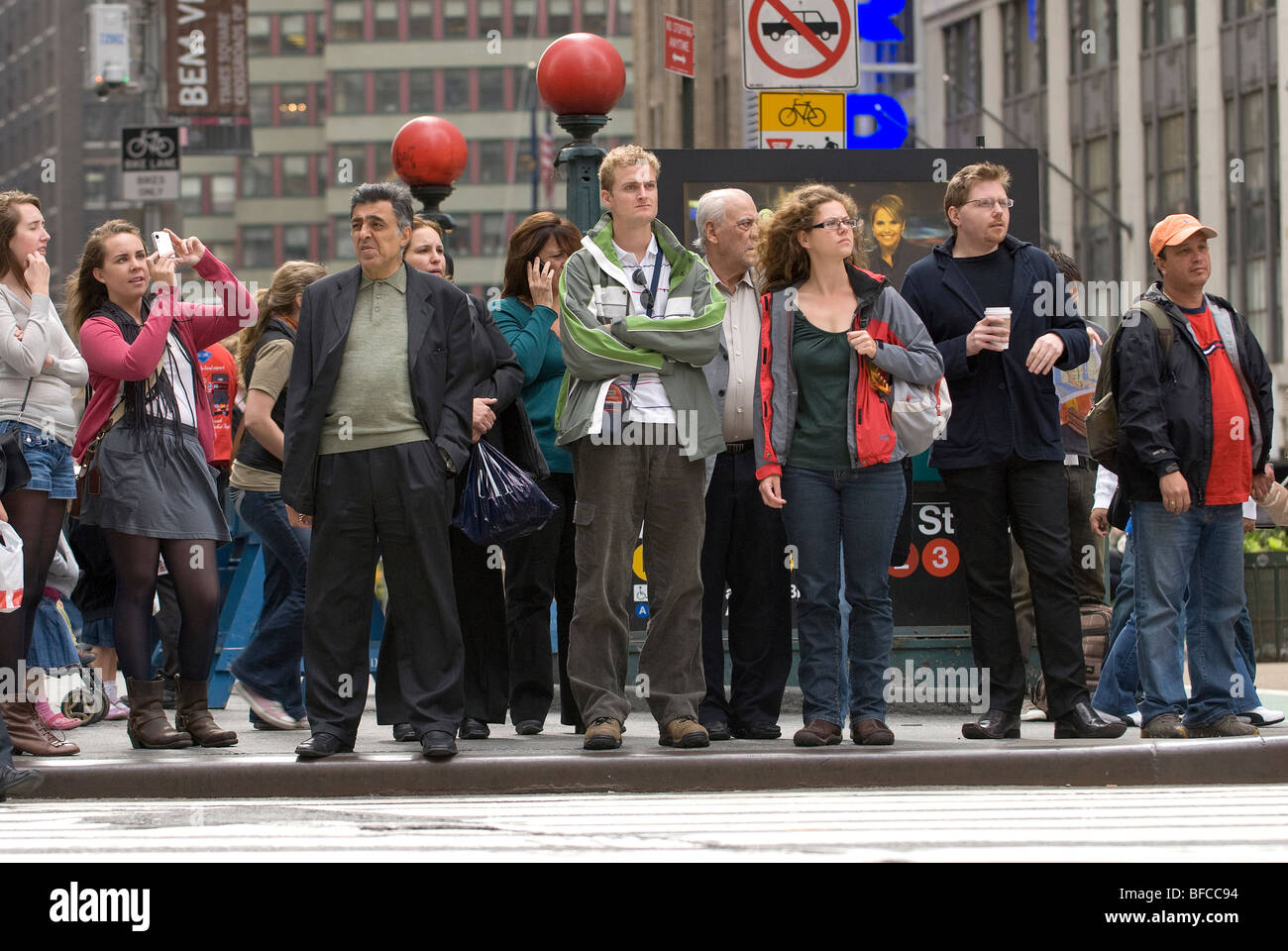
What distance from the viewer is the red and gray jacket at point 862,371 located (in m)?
7.96

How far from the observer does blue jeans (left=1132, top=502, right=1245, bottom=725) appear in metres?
8.39

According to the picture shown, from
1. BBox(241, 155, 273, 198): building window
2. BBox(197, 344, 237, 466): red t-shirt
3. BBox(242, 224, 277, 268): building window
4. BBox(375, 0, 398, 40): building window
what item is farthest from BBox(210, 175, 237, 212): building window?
BBox(197, 344, 237, 466): red t-shirt

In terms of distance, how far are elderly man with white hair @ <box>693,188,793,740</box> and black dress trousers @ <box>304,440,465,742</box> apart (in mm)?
1121

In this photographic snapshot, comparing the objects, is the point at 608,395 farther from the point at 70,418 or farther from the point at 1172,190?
the point at 1172,190

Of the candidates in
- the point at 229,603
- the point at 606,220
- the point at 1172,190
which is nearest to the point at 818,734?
the point at 606,220

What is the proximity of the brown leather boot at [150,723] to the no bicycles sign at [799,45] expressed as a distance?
5.21 m

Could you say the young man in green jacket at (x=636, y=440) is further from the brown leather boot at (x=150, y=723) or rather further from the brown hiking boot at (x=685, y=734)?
the brown leather boot at (x=150, y=723)

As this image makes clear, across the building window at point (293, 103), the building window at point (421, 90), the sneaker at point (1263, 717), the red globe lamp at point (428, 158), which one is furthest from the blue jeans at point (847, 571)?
the building window at point (293, 103)

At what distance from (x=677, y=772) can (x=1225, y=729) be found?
7.38 ft

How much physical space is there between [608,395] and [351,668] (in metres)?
1.44

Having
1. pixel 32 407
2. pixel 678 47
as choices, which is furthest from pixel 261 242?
pixel 32 407

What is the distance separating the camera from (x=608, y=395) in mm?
7922
